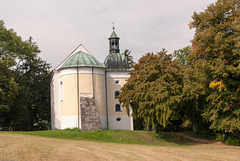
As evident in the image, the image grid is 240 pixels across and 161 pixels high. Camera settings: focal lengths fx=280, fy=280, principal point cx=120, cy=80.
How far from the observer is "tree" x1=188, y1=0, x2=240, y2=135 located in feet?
71.6

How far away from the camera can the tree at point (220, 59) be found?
21828 millimetres

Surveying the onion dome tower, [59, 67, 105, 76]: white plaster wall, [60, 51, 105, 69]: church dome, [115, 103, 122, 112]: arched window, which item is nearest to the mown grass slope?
[115, 103, 122, 112]: arched window

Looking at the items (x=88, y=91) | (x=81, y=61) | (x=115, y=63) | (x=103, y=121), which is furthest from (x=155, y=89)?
(x=115, y=63)

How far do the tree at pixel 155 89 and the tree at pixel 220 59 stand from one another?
2.31m

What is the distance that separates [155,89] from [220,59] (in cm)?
600

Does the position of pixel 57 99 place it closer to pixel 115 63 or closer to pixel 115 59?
pixel 115 63

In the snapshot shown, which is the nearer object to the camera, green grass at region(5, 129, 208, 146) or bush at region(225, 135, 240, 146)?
green grass at region(5, 129, 208, 146)

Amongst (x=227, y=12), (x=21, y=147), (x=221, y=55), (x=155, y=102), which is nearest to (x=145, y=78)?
(x=155, y=102)

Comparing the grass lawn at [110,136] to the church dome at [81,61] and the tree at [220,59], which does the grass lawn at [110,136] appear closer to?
the tree at [220,59]

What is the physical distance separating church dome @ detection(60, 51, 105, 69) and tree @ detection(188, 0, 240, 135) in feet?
40.2

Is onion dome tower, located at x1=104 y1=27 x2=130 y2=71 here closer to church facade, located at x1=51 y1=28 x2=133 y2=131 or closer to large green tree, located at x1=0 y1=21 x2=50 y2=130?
church facade, located at x1=51 y1=28 x2=133 y2=131

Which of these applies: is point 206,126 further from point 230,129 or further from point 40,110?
point 40,110

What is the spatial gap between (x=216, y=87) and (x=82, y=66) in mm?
14812

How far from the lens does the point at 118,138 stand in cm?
2562
